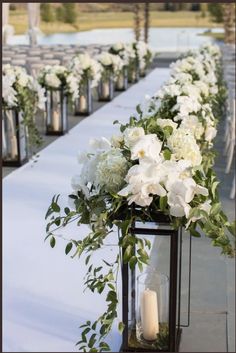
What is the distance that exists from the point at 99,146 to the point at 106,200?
23 centimetres

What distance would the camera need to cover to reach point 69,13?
76.6ft

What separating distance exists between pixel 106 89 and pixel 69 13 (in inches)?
496

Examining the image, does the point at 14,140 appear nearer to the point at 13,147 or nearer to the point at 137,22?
the point at 13,147

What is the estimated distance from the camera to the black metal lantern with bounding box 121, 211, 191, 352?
93.0 inches

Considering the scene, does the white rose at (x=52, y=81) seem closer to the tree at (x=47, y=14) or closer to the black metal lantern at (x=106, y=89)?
the black metal lantern at (x=106, y=89)

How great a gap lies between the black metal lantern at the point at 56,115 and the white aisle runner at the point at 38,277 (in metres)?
1.47

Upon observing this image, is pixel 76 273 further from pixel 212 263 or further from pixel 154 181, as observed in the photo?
pixel 154 181

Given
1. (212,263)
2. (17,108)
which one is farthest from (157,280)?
(17,108)

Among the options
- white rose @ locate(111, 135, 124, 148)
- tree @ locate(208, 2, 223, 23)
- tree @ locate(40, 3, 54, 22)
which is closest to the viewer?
white rose @ locate(111, 135, 124, 148)

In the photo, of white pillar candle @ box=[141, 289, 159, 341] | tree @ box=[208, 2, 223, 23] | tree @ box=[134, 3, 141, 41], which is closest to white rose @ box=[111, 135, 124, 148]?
white pillar candle @ box=[141, 289, 159, 341]

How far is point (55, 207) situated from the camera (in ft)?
7.17

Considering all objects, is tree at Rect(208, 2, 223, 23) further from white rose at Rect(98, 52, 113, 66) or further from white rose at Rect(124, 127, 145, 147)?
white rose at Rect(124, 127, 145, 147)

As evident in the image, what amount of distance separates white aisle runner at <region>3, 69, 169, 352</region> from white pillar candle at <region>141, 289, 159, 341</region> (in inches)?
11.2


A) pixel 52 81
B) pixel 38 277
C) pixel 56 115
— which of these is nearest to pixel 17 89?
→ pixel 52 81
